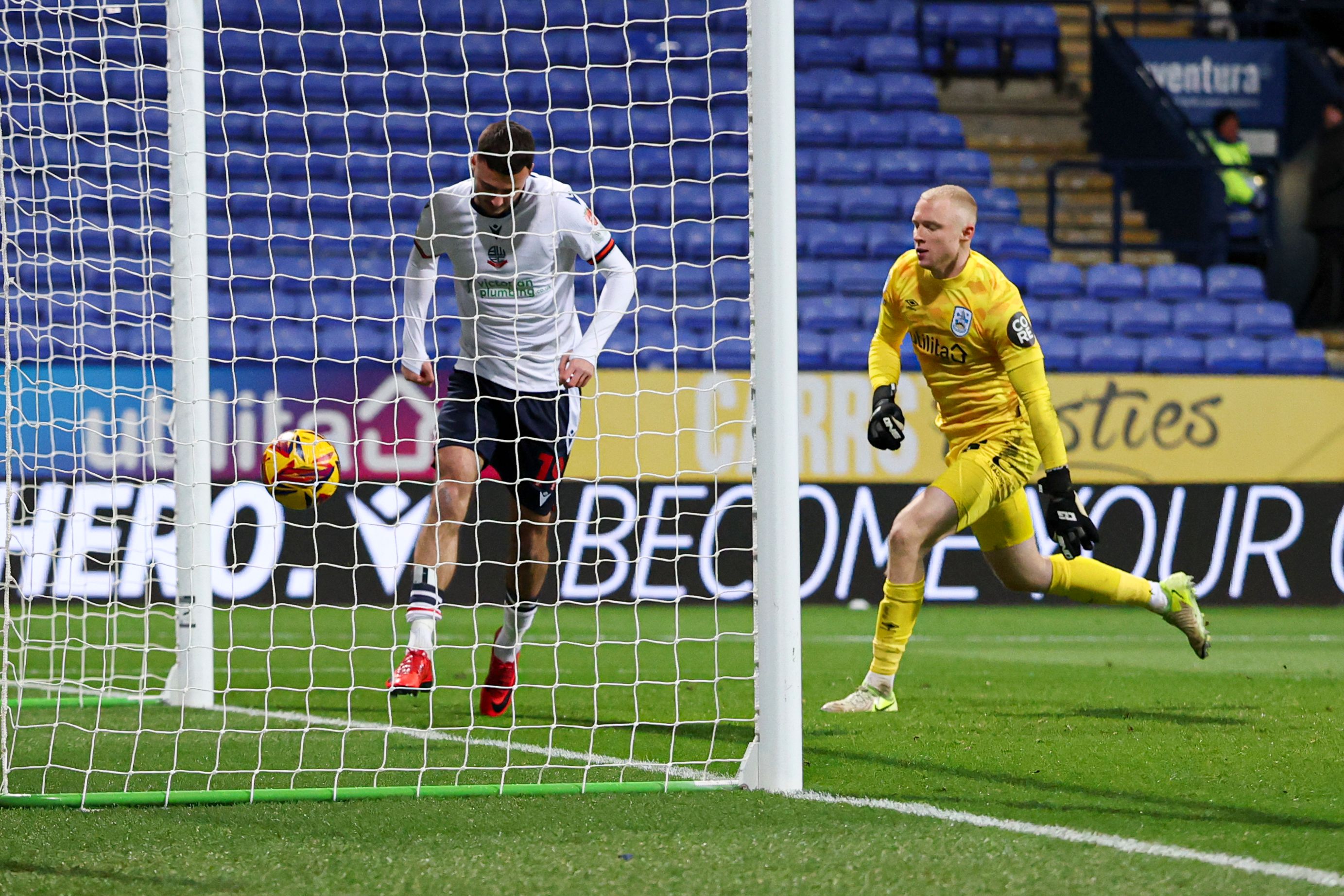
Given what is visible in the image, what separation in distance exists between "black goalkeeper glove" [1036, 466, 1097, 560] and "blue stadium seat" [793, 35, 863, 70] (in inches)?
392

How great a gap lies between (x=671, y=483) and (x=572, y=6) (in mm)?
5084

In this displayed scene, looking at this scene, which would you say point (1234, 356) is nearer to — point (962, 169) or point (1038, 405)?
point (962, 169)

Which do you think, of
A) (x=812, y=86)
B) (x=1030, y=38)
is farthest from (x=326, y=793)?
(x=1030, y=38)

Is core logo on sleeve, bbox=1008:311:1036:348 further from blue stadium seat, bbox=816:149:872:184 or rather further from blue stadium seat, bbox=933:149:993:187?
blue stadium seat, bbox=933:149:993:187

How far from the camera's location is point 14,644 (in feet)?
23.4

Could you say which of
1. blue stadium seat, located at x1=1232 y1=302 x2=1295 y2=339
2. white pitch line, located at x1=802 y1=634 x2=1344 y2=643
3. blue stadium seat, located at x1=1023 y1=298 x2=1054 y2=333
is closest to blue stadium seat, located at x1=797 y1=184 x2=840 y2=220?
blue stadium seat, located at x1=1023 y1=298 x2=1054 y2=333

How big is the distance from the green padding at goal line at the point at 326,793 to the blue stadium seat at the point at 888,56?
11.8 meters

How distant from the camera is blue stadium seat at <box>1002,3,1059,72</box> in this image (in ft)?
50.9

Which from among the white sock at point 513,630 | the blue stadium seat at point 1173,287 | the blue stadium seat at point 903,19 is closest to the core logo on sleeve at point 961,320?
the white sock at point 513,630

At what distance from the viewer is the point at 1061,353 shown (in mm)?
12484

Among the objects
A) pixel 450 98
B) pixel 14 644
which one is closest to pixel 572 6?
pixel 450 98

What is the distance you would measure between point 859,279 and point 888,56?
116 inches

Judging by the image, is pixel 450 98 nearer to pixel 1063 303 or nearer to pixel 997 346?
Answer: pixel 1063 303

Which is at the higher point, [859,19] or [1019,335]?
[859,19]
